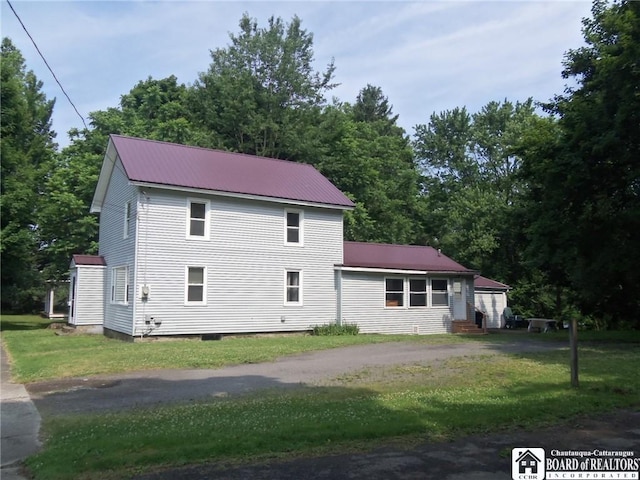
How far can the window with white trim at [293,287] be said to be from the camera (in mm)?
23375

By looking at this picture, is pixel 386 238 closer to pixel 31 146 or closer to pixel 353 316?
Result: pixel 353 316

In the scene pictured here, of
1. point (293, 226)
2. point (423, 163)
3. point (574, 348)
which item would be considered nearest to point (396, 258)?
point (293, 226)

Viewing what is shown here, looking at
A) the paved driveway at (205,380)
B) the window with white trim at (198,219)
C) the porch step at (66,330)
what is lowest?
the paved driveway at (205,380)

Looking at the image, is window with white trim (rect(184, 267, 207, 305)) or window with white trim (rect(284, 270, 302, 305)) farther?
window with white trim (rect(284, 270, 302, 305))

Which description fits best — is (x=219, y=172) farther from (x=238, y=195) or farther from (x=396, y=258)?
(x=396, y=258)

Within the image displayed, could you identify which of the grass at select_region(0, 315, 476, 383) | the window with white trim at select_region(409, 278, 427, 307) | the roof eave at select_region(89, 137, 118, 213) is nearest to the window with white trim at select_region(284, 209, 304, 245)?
the grass at select_region(0, 315, 476, 383)

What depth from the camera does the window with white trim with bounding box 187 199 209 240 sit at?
69.4ft

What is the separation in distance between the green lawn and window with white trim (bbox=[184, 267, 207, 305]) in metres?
8.02

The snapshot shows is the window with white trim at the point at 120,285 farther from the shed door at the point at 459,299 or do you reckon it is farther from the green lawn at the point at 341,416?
the shed door at the point at 459,299

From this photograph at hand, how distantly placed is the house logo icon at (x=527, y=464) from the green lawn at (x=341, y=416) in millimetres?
1119

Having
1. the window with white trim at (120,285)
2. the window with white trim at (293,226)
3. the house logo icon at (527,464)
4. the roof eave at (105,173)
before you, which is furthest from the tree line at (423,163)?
the house logo icon at (527,464)

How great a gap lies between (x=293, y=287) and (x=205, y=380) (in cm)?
1232

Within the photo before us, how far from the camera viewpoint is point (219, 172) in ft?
75.8

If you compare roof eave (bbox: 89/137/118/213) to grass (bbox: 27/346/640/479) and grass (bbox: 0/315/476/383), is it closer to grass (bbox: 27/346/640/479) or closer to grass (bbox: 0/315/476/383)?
grass (bbox: 0/315/476/383)
